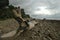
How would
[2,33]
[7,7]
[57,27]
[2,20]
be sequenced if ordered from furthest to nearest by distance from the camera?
[57,27] → [7,7] → [2,20] → [2,33]

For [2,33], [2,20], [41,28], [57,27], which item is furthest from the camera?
[57,27]

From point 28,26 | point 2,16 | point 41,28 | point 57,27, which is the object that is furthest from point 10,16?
point 57,27

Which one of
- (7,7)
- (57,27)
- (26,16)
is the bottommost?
(57,27)

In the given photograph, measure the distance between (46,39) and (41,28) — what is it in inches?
67.6

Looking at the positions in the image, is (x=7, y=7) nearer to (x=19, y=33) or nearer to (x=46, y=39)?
(x=19, y=33)

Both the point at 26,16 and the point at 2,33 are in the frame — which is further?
the point at 26,16

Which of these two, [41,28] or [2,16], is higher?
[2,16]

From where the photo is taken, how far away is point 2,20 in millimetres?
16609

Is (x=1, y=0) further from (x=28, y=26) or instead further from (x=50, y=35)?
(x=50, y=35)

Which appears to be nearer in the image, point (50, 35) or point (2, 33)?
point (2, 33)

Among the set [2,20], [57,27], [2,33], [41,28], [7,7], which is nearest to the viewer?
[2,33]

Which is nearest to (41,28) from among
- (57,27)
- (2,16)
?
(57,27)

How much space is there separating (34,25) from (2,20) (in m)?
3.72

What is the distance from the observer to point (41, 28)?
19188 millimetres
